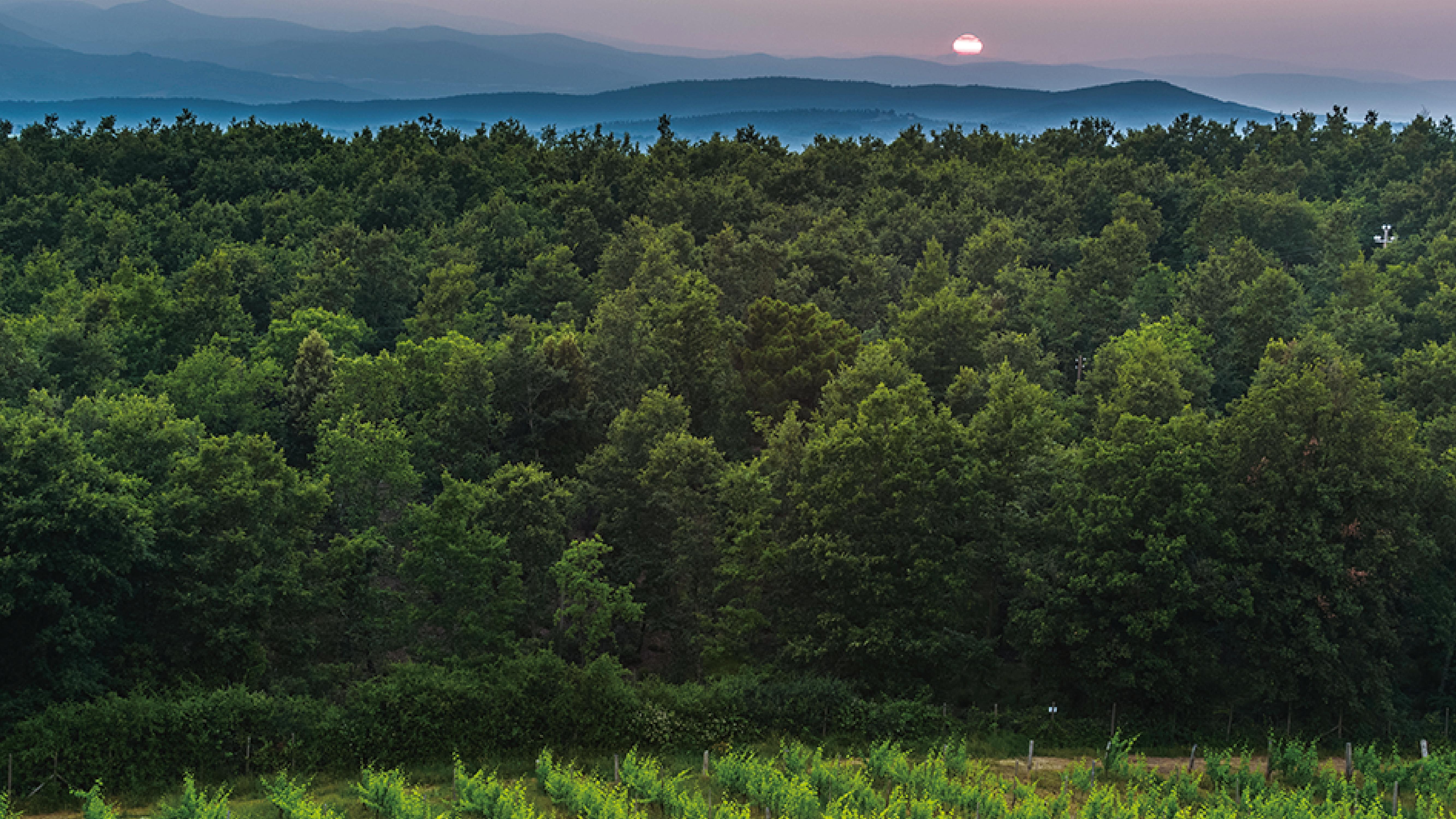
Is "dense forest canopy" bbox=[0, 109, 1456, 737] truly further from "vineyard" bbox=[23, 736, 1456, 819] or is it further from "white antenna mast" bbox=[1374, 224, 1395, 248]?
"white antenna mast" bbox=[1374, 224, 1395, 248]

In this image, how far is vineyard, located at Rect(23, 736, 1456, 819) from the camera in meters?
27.9

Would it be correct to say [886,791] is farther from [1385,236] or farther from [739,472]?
[1385,236]

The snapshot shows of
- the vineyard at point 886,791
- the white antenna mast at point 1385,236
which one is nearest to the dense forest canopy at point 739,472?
the vineyard at point 886,791

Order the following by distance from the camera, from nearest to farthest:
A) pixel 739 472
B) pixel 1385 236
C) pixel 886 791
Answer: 1. pixel 886 791
2. pixel 739 472
3. pixel 1385 236

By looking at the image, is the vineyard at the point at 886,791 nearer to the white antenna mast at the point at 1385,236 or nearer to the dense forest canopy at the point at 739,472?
the dense forest canopy at the point at 739,472

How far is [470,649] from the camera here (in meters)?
38.7

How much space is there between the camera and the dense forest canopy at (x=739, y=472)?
3675 cm

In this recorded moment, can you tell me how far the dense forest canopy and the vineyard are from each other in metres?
4.01

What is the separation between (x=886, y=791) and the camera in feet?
103

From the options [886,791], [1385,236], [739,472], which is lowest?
[886,791]

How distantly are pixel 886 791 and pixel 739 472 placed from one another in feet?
44.9

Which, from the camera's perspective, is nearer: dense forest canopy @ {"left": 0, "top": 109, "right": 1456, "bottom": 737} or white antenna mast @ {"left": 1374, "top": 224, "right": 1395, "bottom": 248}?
dense forest canopy @ {"left": 0, "top": 109, "right": 1456, "bottom": 737}

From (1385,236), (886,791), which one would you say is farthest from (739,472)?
(1385,236)

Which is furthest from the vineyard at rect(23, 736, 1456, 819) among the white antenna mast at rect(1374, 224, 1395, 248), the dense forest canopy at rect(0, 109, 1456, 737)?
the white antenna mast at rect(1374, 224, 1395, 248)
